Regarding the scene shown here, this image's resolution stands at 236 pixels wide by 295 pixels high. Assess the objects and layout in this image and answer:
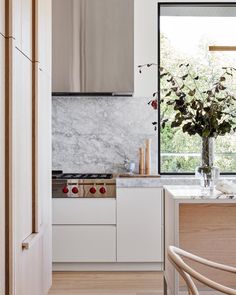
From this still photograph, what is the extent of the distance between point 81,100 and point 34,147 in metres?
2.41

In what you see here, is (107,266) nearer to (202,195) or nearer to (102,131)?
(102,131)

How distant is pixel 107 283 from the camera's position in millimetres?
3975

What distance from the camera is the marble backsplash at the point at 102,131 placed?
4.82 meters

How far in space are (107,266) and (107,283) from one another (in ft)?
1.14

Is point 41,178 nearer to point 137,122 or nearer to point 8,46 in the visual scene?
point 8,46

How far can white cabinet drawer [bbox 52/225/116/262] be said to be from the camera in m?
4.24

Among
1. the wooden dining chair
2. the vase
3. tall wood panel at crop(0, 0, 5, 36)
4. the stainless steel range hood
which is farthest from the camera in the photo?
the stainless steel range hood

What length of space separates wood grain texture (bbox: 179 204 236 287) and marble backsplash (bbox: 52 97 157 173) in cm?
187

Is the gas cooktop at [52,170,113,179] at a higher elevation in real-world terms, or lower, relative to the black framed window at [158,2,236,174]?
lower

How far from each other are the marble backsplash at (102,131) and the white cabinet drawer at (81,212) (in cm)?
64

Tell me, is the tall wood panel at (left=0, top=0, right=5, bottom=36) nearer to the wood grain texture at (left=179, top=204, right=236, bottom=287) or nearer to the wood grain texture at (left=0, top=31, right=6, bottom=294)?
the wood grain texture at (left=0, top=31, right=6, bottom=294)

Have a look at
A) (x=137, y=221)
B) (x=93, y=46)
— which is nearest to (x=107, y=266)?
(x=137, y=221)

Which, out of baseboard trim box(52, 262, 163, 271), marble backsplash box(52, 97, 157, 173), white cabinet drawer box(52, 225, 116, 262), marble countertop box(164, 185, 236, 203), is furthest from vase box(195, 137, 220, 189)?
marble backsplash box(52, 97, 157, 173)

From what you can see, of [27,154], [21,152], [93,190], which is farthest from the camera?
[93,190]
